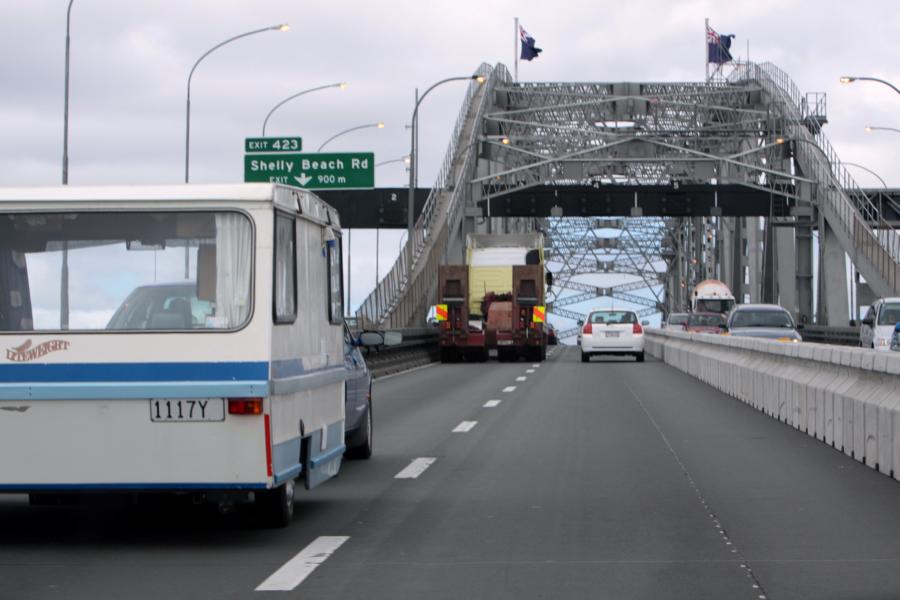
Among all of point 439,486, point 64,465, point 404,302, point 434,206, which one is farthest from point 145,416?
point 434,206

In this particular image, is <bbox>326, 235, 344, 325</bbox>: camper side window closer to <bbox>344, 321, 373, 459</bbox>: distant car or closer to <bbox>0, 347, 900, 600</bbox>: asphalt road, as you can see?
<bbox>0, 347, 900, 600</bbox>: asphalt road

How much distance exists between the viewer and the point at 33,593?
7043 millimetres

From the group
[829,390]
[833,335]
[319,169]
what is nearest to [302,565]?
[829,390]

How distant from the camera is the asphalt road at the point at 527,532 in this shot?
7.23 metres

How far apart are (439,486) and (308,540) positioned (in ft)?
8.97

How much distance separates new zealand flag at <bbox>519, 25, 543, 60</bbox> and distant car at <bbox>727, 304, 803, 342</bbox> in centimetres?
5449

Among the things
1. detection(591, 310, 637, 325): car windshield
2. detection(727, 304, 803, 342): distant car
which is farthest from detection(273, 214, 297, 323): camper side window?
detection(591, 310, 637, 325): car windshield

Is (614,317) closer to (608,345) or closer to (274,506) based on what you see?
(608,345)

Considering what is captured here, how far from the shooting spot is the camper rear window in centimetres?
830

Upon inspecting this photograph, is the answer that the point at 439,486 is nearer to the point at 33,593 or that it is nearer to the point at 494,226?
the point at 33,593

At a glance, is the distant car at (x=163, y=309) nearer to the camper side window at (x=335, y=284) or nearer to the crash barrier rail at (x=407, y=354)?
the camper side window at (x=335, y=284)

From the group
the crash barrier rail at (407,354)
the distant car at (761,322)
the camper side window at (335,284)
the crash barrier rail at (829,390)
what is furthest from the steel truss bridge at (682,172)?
the camper side window at (335,284)

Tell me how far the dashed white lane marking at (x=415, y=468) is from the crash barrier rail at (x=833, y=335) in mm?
38381

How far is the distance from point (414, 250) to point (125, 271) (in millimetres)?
53894
